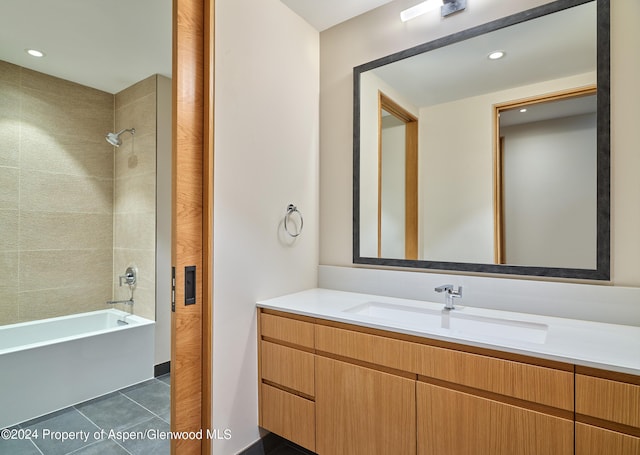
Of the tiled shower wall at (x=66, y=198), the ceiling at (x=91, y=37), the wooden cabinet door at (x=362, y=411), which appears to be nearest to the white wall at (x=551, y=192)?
the wooden cabinet door at (x=362, y=411)

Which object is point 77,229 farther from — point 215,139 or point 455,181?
point 455,181

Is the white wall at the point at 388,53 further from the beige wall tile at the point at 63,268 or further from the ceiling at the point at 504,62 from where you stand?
the beige wall tile at the point at 63,268

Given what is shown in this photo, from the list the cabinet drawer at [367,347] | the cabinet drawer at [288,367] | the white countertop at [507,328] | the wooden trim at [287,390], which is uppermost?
the white countertop at [507,328]

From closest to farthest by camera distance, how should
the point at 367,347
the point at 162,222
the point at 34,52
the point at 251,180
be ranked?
the point at 367,347, the point at 251,180, the point at 34,52, the point at 162,222

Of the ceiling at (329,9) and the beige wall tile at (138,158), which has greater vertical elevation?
the ceiling at (329,9)

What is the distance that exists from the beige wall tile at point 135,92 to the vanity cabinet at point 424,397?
2.28 meters

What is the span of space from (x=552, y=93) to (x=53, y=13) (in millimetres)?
2784

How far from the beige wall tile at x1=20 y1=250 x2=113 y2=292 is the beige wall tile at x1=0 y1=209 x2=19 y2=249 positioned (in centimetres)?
10

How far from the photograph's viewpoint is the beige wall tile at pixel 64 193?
2646 mm

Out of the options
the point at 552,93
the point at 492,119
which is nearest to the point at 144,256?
the point at 492,119

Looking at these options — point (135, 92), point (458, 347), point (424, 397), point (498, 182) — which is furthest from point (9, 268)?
point (498, 182)

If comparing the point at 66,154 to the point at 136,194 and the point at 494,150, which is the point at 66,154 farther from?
the point at 494,150

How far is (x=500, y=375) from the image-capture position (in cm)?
109

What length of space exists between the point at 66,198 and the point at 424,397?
317 centimetres
